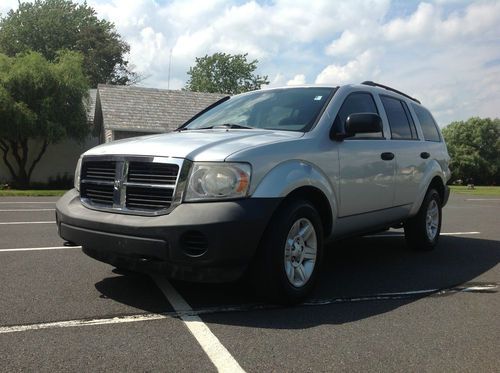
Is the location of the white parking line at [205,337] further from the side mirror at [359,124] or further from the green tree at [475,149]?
the green tree at [475,149]

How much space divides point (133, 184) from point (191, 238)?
2.31ft

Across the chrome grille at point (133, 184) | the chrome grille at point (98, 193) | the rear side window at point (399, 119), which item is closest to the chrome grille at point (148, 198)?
the chrome grille at point (133, 184)

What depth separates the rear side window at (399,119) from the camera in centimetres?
620

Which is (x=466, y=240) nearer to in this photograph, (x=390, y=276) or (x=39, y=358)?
(x=390, y=276)

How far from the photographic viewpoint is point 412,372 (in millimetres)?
3088

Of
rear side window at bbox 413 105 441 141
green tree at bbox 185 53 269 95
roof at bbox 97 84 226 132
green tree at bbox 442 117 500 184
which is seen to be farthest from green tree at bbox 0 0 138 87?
rear side window at bbox 413 105 441 141

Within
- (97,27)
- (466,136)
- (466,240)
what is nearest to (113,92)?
(466,240)

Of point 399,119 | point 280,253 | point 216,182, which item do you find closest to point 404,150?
point 399,119

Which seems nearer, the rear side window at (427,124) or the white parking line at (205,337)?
the white parking line at (205,337)

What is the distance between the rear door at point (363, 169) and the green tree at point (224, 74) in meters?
55.9

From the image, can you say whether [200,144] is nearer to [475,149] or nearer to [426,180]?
[426,180]

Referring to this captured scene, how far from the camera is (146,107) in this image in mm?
26828

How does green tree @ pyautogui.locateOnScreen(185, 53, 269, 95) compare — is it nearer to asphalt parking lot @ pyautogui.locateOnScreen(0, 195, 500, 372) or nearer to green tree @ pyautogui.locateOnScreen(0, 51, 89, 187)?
green tree @ pyautogui.locateOnScreen(0, 51, 89, 187)

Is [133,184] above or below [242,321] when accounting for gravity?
above
